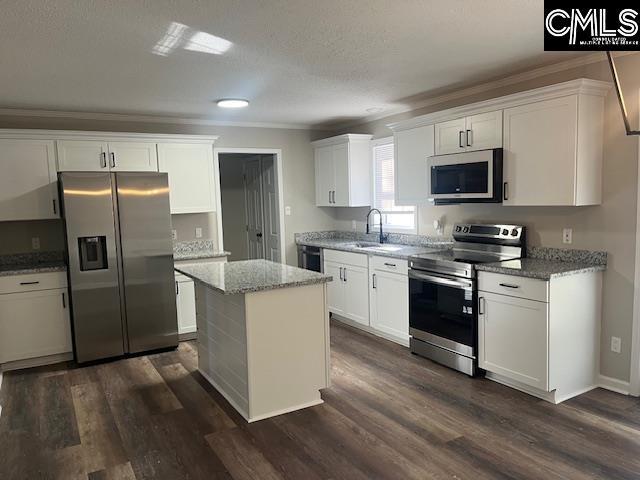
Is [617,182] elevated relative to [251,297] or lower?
elevated

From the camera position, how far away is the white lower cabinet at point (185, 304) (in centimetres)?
504

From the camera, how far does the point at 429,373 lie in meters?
3.91

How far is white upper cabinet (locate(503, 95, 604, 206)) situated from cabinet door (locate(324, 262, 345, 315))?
2.29m

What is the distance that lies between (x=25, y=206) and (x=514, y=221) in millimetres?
4384

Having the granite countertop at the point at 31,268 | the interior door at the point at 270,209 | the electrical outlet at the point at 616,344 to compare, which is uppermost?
the interior door at the point at 270,209

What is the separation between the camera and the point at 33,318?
14.3ft

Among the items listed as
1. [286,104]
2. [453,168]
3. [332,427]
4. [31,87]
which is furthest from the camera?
[286,104]

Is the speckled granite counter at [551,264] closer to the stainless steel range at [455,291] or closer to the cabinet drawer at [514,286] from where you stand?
the cabinet drawer at [514,286]

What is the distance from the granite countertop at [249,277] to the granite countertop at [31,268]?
1.40 metres

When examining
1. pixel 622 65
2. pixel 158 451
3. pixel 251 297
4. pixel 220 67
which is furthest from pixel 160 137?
pixel 622 65

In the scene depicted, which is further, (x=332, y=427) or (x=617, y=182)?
(x=617, y=182)

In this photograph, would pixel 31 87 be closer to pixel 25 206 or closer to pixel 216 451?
pixel 25 206

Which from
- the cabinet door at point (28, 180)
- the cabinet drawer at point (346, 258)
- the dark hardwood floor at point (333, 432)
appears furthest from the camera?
the cabinet drawer at point (346, 258)

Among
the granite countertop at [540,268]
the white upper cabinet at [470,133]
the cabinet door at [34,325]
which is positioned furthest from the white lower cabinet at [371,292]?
the cabinet door at [34,325]
